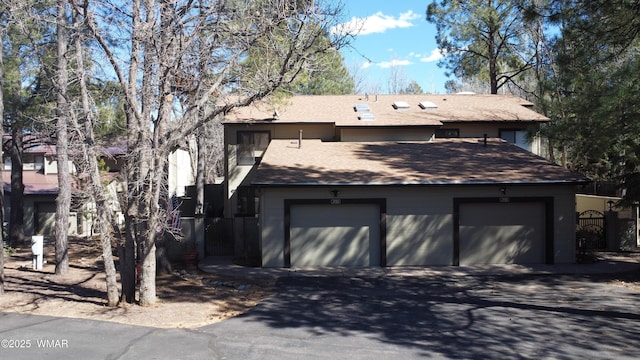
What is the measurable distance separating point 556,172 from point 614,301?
7026 mm

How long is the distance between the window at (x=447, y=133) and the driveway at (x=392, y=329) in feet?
38.8

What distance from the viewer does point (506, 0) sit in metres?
29.1

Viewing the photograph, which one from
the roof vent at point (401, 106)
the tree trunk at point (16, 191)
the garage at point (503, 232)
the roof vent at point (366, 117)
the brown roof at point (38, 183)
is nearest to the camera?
the garage at point (503, 232)

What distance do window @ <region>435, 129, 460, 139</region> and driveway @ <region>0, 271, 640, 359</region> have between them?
11816mm

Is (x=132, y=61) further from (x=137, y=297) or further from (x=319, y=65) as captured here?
(x=137, y=297)

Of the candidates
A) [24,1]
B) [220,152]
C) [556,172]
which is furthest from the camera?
[220,152]

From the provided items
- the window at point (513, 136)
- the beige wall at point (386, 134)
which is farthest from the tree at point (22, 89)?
the window at point (513, 136)

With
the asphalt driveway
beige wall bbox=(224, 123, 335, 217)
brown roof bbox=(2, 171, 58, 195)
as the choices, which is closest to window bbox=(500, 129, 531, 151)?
beige wall bbox=(224, 123, 335, 217)

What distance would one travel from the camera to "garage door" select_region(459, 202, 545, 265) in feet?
58.6

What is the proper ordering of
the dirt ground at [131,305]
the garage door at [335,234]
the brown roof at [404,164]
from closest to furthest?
the dirt ground at [131,305]
the brown roof at [404,164]
the garage door at [335,234]

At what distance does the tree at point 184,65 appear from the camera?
11180 millimetres

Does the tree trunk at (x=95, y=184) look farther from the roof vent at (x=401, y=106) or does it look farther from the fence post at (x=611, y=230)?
the fence post at (x=611, y=230)

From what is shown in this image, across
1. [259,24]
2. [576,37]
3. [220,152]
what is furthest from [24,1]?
[220,152]

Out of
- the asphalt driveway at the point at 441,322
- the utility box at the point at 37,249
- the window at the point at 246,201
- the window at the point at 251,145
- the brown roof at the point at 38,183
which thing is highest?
the window at the point at 251,145
